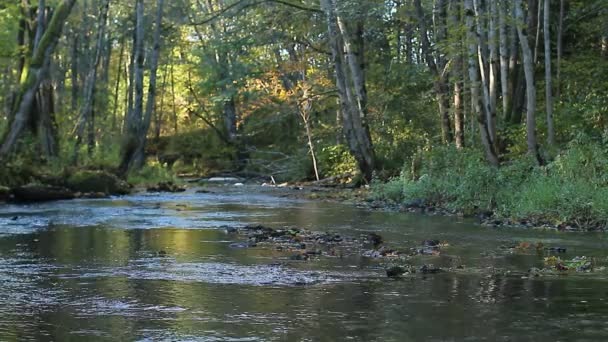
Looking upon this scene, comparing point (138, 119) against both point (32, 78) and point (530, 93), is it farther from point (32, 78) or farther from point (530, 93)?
point (530, 93)

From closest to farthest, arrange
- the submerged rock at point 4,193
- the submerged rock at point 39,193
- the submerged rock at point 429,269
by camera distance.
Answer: the submerged rock at point 429,269 < the submerged rock at point 4,193 < the submerged rock at point 39,193

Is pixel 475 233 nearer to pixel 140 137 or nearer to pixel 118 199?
pixel 118 199

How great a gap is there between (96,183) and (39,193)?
294 cm

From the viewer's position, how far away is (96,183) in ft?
77.6

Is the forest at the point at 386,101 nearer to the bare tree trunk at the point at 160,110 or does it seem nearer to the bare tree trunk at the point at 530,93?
the bare tree trunk at the point at 530,93

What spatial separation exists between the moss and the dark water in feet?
35.1

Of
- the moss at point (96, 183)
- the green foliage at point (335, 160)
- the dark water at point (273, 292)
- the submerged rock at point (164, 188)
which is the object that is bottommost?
the dark water at point (273, 292)

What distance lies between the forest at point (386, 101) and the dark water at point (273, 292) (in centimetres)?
445

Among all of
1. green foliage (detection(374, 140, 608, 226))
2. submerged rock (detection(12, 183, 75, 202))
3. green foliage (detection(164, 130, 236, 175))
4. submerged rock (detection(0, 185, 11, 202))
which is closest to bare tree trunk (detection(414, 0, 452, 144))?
green foliage (detection(374, 140, 608, 226))

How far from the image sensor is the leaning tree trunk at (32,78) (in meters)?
22.5

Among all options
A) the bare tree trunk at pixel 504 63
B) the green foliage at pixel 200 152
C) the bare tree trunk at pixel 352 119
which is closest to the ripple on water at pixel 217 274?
the bare tree trunk at pixel 504 63

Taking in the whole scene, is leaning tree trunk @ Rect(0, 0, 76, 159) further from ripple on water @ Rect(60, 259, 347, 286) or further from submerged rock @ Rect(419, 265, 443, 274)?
submerged rock @ Rect(419, 265, 443, 274)

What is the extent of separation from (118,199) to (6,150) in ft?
11.6

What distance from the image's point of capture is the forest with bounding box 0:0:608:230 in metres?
16.8
